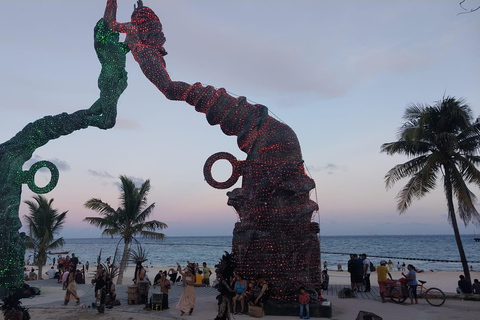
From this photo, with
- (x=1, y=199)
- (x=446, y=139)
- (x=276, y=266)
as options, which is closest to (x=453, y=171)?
(x=446, y=139)

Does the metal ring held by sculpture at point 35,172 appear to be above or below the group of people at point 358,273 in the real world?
above

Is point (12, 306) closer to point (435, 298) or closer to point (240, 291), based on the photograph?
point (240, 291)

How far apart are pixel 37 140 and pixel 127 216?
28.1 ft

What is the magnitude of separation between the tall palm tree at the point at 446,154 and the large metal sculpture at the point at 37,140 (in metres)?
13.2

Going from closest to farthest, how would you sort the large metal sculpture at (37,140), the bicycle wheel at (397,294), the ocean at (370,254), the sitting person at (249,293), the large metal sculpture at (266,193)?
the sitting person at (249,293)
the large metal sculpture at (266,193)
the bicycle wheel at (397,294)
the large metal sculpture at (37,140)
the ocean at (370,254)

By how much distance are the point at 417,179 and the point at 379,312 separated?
7.70m

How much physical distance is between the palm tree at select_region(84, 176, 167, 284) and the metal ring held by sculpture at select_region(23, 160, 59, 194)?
704 cm

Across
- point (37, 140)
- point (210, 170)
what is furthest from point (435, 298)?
point (37, 140)

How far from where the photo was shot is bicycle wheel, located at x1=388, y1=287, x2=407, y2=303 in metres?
13.0

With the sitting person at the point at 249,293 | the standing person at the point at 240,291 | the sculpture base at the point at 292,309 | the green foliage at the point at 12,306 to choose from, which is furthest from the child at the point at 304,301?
the green foliage at the point at 12,306

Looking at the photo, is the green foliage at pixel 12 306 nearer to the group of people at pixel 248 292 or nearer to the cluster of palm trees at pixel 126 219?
the group of people at pixel 248 292

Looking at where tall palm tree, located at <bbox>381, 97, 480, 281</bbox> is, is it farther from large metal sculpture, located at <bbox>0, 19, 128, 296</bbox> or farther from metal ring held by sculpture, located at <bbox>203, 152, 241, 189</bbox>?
large metal sculpture, located at <bbox>0, 19, 128, 296</bbox>

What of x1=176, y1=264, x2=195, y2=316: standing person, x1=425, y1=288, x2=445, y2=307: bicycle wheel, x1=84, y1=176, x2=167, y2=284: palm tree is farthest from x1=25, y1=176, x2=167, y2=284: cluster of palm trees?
x1=425, y1=288, x2=445, y2=307: bicycle wheel

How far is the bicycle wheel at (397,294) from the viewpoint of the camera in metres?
13.0
